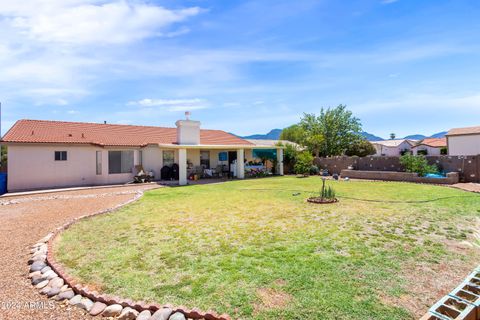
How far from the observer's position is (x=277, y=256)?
5.23m

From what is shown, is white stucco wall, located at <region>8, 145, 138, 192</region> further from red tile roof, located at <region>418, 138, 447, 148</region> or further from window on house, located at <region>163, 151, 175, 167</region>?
red tile roof, located at <region>418, 138, 447, 148</region>

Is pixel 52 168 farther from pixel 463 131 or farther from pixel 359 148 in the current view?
pixel 463 131

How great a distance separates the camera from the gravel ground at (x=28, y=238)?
3.84 m

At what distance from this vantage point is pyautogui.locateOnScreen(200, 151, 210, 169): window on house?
24.1 m

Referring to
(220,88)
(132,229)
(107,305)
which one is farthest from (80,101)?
(107,305)

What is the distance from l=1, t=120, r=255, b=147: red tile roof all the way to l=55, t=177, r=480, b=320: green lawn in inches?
490

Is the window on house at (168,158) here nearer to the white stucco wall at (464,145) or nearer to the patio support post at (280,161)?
the patio support post at (280,161)

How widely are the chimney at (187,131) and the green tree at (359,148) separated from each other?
24379 millimetres

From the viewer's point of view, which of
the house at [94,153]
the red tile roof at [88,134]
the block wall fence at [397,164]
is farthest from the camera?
the red tile roof at [88,134]

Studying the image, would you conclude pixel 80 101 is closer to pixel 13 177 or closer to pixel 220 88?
pixel 13 177

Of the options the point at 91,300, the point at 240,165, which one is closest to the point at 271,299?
the point at 91,300

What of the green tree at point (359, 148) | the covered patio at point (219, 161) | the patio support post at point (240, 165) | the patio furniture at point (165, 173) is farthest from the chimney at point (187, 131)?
the green tree at point (359, 148)

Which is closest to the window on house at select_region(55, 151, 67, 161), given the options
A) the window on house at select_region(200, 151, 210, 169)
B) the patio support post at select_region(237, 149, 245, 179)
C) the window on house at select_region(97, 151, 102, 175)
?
the window on house at select_region(97, 151, 102, 175)

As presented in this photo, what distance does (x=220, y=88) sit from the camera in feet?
70.3
